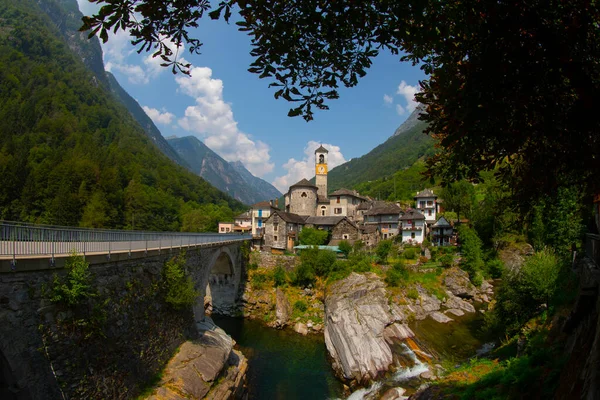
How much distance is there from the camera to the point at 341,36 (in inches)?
188

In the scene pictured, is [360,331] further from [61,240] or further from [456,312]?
[61,240]

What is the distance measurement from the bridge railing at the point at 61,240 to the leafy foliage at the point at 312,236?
33.5m

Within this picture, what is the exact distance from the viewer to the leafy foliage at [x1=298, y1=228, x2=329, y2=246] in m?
49.2

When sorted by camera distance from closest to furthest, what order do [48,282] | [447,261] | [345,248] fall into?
[48,282] → [447,261] → [345,248]

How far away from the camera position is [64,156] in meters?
63.4

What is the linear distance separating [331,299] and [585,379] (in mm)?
27347

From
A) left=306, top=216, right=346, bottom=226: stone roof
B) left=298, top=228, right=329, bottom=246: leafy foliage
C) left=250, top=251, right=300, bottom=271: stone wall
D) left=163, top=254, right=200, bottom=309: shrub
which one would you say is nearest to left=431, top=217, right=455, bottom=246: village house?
left=306, top=216, right=346, bottom=226: stone roof

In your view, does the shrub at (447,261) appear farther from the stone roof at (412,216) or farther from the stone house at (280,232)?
the stone house at (280,232)

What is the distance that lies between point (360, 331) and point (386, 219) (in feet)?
103

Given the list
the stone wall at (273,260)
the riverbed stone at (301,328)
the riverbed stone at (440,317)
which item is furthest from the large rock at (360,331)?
the stone wall at (273,260)

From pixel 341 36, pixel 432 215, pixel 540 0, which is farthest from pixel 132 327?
pixel 432 215

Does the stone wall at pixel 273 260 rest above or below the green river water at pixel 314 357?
above

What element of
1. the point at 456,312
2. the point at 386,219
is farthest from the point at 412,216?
the point at 456,312

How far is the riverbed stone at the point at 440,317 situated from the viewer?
28.5 m
